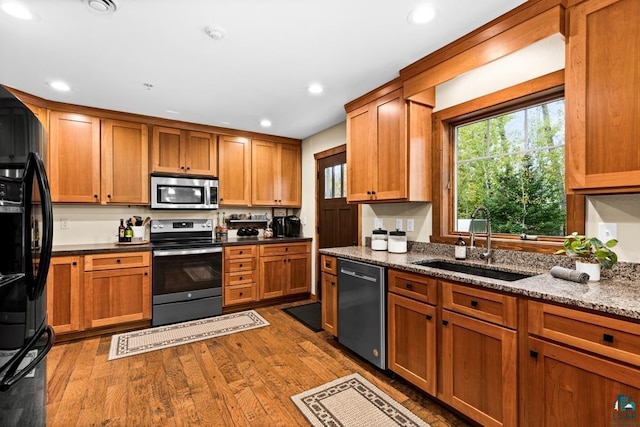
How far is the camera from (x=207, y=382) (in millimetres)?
2295

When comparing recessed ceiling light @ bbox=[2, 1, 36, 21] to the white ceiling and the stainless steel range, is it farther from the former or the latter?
the stainless steel range

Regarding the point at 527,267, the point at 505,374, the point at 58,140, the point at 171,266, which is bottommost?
the point at 505,374

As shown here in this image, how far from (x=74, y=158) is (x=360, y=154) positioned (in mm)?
3062

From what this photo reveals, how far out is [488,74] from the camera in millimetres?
2350

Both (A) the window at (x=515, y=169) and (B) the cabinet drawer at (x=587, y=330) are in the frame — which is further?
(A) the window at (x=515, y=169)

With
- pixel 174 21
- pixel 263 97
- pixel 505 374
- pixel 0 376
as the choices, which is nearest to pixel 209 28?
pixel 174 21

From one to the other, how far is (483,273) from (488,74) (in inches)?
60.0

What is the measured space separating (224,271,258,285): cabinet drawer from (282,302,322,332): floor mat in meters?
0.58

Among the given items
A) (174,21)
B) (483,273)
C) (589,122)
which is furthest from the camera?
(483,273)

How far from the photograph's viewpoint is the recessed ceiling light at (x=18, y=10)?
169 cm

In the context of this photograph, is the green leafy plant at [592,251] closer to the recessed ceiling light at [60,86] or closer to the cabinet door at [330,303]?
the cabinet door at [330,303]

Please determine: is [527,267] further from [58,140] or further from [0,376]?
[58,140]

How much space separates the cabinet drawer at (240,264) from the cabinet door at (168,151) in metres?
1.31

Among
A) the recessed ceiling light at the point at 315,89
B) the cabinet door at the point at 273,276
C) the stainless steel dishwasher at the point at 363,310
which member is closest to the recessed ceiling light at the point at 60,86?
the recessed ceiling light at the point at 315,89
